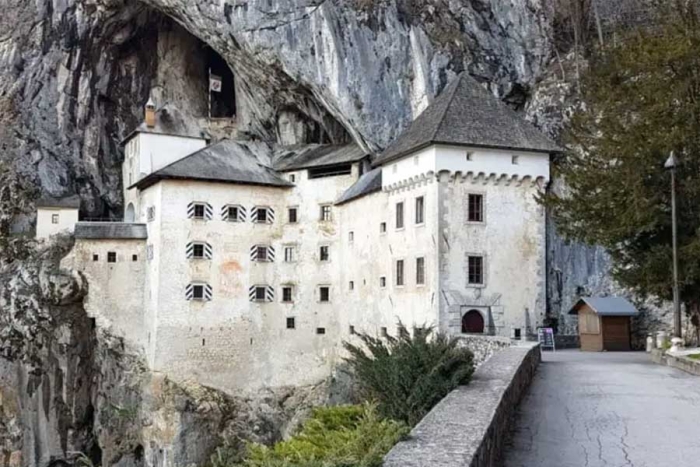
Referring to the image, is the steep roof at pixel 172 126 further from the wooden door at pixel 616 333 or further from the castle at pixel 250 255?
the wooden door at pixel 616 333

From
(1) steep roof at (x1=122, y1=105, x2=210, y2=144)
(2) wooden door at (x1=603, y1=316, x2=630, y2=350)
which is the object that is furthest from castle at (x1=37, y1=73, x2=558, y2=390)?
(2) wooden door at (x1=603, y1=316, x2=630, y2=350)

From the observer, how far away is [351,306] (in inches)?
1331

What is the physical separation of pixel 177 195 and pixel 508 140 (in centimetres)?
1493

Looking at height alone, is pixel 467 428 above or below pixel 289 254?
below

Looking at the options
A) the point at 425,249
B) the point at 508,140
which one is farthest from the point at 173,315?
the point at 508,140

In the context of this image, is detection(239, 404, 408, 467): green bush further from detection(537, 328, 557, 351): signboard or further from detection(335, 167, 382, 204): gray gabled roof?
detection(335, 167, 382, 204): gray gabled roof

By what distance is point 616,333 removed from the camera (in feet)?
83.4

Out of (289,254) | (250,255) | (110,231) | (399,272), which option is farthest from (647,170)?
(110,231)

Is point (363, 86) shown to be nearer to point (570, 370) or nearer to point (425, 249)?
point (425, 249)

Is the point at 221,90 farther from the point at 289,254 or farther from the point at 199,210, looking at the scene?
the point at 289,254

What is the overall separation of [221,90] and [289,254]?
13.0 m

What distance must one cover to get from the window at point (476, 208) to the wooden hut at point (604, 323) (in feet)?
14.8

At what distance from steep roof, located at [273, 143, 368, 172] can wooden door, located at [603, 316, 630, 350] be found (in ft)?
43.6

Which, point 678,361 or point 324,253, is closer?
point 678,361
